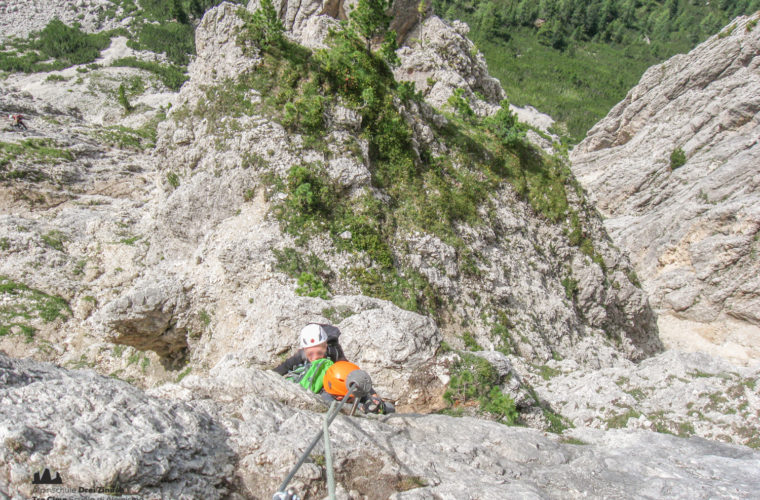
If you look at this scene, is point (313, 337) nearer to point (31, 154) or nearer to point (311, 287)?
point (311, 287)

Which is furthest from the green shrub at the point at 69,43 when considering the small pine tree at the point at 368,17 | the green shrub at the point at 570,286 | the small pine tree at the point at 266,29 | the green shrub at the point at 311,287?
the green shrub at the point at 570,286

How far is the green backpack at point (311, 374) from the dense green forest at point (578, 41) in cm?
7185

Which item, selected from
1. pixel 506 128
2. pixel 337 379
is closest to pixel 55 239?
pixel 337 379

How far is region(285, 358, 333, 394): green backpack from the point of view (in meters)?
6.25

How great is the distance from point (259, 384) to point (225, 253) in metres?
7.76

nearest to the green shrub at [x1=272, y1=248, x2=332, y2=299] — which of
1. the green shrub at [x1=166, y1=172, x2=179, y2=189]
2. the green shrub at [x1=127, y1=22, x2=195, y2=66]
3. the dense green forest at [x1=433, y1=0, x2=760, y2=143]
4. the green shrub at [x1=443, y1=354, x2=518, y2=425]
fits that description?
the green shrub at [x1=443, y1=354, x2=518, y2=425]

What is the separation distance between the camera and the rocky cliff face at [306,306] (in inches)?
169

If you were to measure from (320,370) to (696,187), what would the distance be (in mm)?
35244

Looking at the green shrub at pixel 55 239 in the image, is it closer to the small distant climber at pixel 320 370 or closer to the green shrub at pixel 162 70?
the small distant climber at pixel 320 370

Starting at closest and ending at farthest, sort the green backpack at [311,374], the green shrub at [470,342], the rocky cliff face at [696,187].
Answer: the green backpack at [311,374] → the green shrub at [470,342] → the rocky cliff face at [696,187]

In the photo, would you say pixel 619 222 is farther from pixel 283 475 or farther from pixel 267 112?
pixel 283 475

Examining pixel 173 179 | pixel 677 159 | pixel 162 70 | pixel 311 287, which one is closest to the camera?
pixel 311 287

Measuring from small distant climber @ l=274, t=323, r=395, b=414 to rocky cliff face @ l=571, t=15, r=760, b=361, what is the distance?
25.9 meters

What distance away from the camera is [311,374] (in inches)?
250
